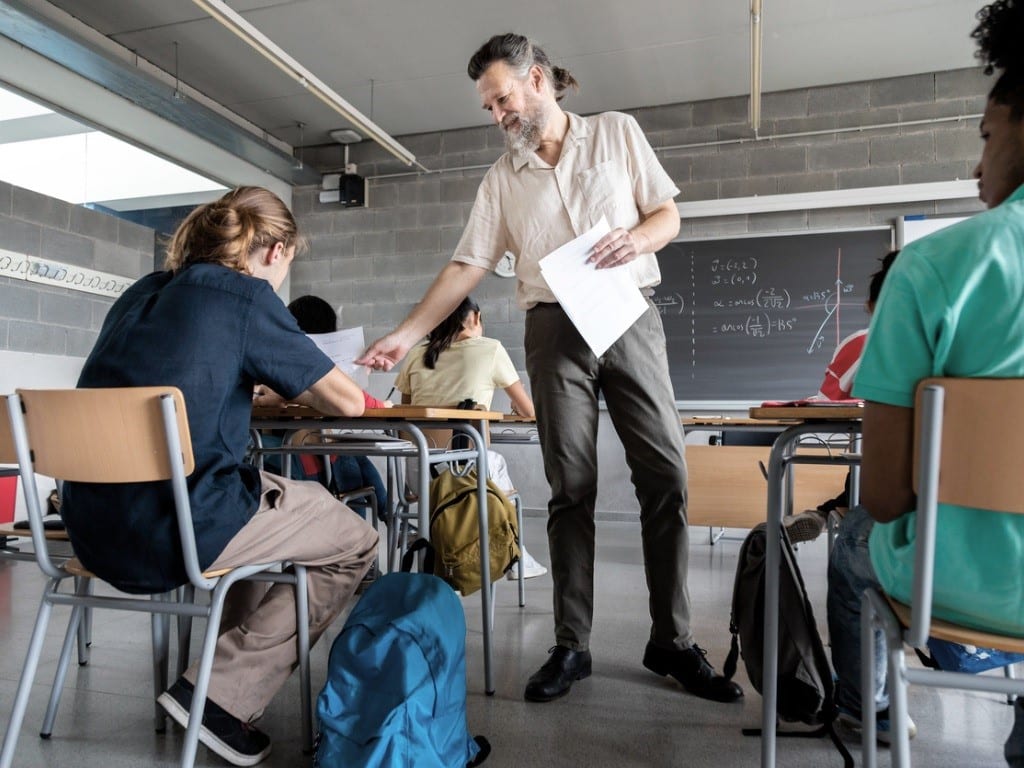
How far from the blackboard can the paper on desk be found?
339cm

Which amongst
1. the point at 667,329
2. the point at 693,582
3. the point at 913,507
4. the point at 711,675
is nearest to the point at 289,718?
the point at 711,675

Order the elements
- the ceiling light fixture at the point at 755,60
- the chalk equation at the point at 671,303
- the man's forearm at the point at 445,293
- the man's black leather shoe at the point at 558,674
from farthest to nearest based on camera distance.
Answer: the chalk equation at the point at 671,303
the ceiling light fixture at the point at 755,60
the man's forearm at the point at 445,293
the man's black leather shoe at the point at 558,674

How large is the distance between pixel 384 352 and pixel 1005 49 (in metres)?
1.41

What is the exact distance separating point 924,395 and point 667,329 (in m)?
4.52

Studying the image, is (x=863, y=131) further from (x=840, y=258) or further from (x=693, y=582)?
(x=693, y=582)

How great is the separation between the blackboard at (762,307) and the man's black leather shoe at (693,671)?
11.3ft

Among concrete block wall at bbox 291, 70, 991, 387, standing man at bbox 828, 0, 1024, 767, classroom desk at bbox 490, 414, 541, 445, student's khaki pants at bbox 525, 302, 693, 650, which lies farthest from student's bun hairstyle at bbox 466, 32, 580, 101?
concrete block wall at bbox 291, 70, 991, 387

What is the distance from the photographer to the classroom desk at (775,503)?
4.04 feet

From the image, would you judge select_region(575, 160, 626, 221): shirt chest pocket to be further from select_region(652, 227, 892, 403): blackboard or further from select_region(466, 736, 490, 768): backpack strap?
select_region(652, 227, 892, 403): blackboard

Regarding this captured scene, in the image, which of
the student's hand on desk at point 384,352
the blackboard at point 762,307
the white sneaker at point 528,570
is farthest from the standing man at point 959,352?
the blackboard at point 762,307

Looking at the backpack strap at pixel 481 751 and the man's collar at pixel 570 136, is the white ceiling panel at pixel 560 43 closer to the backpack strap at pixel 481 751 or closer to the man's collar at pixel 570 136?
the man's collar at pixel 570 136

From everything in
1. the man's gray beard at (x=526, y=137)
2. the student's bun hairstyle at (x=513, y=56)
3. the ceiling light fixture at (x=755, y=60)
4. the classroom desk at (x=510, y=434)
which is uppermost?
the ceiling light fixture at (x=755, y=60)

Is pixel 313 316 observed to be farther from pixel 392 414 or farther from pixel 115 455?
pixel 115 455

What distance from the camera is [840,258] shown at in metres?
4.89
